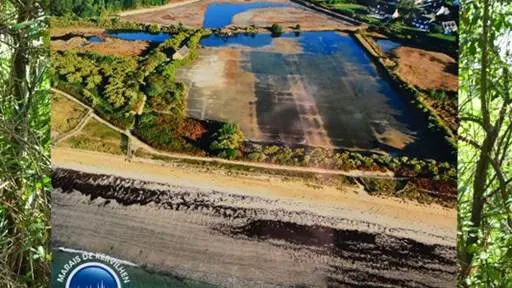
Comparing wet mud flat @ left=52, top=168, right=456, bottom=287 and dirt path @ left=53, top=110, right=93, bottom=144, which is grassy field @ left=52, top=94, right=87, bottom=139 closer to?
dirt path @ left=53, top=110, right=93, bottom=144

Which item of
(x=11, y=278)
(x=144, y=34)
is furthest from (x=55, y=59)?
(x=11, y=278)

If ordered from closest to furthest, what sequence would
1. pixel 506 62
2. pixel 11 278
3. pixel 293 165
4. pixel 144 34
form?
pixel 293 165 < pixel 144 34 < pixel 506 62 < pixel 11 278

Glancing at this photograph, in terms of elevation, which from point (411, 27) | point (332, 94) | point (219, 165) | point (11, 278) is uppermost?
point (411, 27)

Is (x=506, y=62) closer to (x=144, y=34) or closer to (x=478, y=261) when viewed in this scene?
(x=478, y=261)

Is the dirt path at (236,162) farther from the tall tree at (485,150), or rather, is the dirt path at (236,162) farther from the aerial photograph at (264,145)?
the tall tree at (485,150)

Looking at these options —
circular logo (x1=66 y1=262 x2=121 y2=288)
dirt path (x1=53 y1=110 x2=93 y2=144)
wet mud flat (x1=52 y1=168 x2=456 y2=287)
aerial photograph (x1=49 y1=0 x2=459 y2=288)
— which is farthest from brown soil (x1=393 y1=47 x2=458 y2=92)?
circular logo (x1=66 y1=262 x2=121 y2=288)

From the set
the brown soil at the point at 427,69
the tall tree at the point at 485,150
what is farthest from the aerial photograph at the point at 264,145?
the tall tree at the point at 485,150
